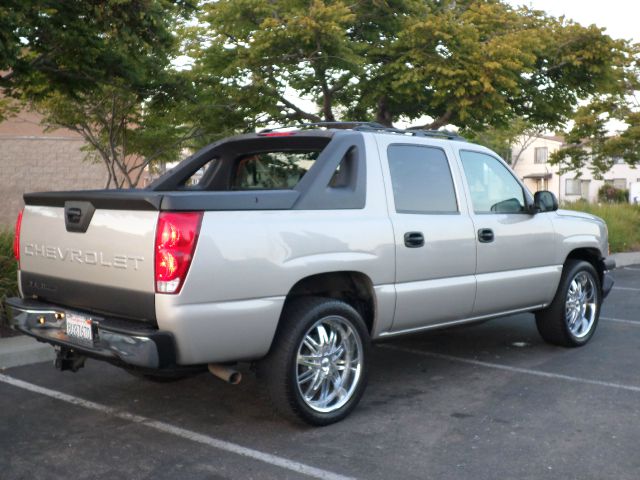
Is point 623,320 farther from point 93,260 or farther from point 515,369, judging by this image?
point 93,260

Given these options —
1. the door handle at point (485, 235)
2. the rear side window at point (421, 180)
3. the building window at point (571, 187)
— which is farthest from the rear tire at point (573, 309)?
the building window at point (571, 187)

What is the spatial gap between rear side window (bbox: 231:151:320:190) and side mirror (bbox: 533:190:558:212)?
2.10 meters

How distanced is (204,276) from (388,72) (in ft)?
40.4

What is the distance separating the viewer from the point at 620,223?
59.8 ft

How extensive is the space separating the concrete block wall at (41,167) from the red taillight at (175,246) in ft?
91.8

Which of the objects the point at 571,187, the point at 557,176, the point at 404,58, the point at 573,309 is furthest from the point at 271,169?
the point at 557,176

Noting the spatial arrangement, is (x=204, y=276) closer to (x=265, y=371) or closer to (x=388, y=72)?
(x=265, y=371)

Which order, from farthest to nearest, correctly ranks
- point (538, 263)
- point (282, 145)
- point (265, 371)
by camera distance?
point (538, 263) → point (282, 145) → point (265, 371)

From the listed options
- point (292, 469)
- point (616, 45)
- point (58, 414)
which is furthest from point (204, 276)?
point (616, 45)

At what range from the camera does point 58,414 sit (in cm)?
524

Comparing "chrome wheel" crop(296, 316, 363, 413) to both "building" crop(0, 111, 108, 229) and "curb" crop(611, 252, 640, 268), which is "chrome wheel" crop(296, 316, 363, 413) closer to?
"curb" crop(611, 252, 640, 268)

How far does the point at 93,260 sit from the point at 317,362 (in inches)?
59.2

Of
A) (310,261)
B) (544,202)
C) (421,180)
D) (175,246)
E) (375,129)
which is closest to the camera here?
(175,246)

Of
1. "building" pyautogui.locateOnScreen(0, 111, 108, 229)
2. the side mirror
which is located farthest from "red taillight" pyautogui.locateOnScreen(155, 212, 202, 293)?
"building" pyautogui.locateOnScreen(0, 111, 108, 229)
